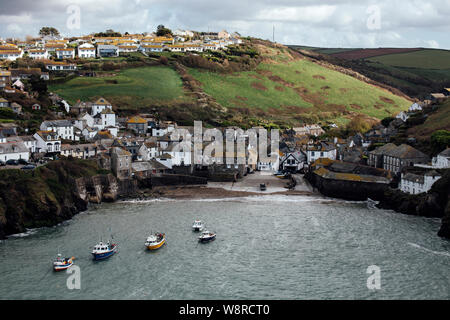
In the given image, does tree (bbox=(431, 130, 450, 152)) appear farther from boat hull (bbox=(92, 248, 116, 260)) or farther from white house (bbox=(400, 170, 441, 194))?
boat hull (bbox=(92, 248, 116, 260))

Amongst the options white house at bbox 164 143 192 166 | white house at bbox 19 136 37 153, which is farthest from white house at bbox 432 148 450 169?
white house at bbox 19 136 37 153

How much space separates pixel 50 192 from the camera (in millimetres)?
53875

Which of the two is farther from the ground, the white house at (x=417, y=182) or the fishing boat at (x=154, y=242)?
the white house at (x=417, y=182)

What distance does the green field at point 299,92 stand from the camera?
122875mm

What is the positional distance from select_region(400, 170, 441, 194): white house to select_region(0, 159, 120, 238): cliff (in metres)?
34.1

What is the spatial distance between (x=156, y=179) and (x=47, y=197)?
61.5 ft

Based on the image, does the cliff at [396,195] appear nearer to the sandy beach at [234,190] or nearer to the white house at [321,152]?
the sandy beach at [234,190]

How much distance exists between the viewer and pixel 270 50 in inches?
6299

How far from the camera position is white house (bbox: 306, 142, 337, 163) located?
79.2 m

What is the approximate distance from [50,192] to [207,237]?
19.2 metres

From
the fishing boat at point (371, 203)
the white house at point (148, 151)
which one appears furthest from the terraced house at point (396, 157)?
the white house at point (148, 151)

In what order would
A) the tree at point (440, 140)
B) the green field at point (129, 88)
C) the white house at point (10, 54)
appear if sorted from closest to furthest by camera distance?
the tree at point (440, 140), the green field at point (129, 88), the white house at point (10, 54)

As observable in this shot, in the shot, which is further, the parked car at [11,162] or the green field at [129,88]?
the green field at [129,88]
